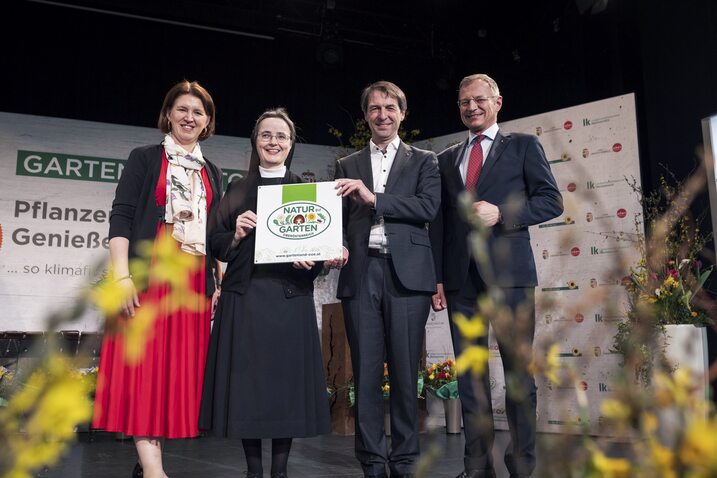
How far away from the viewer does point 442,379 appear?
5902 millimetres

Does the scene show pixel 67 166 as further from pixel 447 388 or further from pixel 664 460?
pixel 664 460

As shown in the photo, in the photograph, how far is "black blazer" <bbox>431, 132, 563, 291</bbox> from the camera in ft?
9.12

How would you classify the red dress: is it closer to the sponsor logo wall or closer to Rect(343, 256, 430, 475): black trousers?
Rect(343, 256, 430, 475): black trousers

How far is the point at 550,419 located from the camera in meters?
5.58

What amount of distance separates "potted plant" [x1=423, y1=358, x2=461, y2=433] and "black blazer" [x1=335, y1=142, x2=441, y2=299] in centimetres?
308

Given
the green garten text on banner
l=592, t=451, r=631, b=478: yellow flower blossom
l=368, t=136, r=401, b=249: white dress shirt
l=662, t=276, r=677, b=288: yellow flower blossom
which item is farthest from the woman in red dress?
the green garten text on banner

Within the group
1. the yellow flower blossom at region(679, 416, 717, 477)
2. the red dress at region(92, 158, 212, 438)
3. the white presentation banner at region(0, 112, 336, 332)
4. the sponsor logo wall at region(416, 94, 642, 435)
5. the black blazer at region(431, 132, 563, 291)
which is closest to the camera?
the yellow flower blossom at region(679, 416, 717, 477)

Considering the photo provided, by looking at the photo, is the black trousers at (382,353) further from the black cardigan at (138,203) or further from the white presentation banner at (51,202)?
the white presentation banner at (51,202)

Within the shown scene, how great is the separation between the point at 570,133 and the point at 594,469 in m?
5.67

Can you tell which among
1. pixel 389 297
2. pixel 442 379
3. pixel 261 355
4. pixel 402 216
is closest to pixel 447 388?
pixel 442 379

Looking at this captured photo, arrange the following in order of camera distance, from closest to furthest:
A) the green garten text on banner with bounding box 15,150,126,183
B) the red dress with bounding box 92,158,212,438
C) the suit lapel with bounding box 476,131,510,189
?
the red dress with bounding box 92,158,212,438, the suit lapel with bounding box 476,131,510,189, the green garten text on banner with bounding box 15,150,126,183

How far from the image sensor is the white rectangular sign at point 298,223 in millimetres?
2562

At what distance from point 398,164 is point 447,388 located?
10.9 feet

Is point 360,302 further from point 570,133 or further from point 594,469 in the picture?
point 570,133
